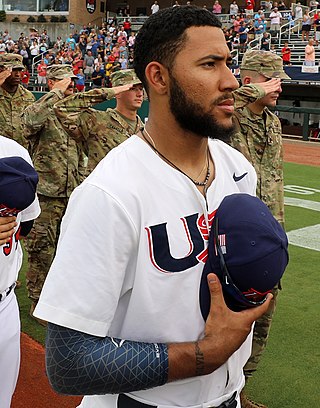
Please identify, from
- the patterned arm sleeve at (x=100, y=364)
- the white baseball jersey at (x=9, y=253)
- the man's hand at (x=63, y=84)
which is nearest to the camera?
the patterned arm sleeve at (x=100, y=364)

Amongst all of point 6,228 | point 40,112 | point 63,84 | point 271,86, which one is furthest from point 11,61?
point 6,228

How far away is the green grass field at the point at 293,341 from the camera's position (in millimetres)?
3912

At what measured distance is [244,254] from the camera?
1497 mm

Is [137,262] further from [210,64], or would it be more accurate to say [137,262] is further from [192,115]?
[210,64]

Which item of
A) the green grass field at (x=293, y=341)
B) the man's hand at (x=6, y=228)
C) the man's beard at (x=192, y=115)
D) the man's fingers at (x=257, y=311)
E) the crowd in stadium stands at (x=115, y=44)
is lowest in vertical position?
the crowd in stadium stands at (x=115, y=44)

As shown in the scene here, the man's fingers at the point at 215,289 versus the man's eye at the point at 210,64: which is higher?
the man's eye at the point at 210,64

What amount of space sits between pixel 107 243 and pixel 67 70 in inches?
171

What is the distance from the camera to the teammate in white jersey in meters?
1.49

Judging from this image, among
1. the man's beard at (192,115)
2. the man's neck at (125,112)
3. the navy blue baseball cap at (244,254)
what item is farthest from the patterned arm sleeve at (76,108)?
the navy blue baseball cap at (244,254)

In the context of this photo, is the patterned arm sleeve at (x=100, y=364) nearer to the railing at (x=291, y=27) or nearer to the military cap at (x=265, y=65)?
the military cap at (x=265, y=65)

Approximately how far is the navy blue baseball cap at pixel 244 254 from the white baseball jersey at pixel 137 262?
0.21ft

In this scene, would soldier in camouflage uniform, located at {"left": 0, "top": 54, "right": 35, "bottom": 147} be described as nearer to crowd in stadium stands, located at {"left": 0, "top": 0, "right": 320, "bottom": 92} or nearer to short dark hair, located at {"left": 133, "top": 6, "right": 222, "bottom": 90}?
short dark hair, located at {"left": 133, "top": 6, "right": 222, "bottom": 90}

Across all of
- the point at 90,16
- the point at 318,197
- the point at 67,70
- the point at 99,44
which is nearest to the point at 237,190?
the point at 67,70

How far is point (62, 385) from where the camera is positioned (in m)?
1.50
